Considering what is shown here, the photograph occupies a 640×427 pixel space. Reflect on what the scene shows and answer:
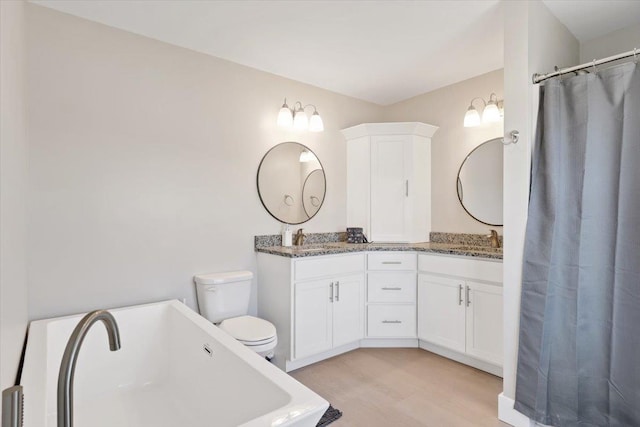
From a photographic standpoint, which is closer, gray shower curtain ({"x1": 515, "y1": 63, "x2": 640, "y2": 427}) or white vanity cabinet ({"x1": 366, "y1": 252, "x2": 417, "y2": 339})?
gray shower curtain ({"x1": 515, "y1": 63, "x2": 640, "y2": 427})

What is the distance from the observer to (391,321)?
3.02 meters

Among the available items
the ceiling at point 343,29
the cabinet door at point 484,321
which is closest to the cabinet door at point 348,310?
the cabinet door at point 484,321

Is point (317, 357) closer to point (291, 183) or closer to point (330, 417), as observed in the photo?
point (330, 417)

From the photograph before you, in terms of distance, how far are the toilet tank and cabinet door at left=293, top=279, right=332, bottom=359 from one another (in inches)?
17.0

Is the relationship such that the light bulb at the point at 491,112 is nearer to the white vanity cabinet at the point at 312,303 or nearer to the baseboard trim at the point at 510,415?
the white vanity cabinet at the point at 312,303

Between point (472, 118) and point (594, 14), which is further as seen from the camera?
point (472, 118)

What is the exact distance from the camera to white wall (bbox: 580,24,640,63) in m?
2.23

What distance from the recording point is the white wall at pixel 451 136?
10.1 ft

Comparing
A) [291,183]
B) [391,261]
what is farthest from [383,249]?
[291,183]

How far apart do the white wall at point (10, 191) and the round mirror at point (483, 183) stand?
3215mm

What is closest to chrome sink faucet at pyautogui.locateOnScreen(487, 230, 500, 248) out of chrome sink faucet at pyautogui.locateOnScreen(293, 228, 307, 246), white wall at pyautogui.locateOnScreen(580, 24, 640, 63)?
white wall at pyautogui.locateOnScreen(580, 24, 640, 63)

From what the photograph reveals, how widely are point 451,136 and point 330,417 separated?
270cm

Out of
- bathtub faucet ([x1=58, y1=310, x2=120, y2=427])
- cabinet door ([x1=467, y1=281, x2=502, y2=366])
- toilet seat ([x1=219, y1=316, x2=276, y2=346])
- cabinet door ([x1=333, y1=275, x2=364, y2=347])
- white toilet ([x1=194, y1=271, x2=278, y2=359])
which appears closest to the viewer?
bathtub faucet ([x1=58, y1=310, x2=120, y2=427])

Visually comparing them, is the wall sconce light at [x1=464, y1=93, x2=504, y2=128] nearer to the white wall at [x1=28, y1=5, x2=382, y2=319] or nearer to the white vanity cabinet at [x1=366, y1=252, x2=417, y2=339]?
the white vanity cabinet at [x1=366, y1=252, x2=417, y2=339]
